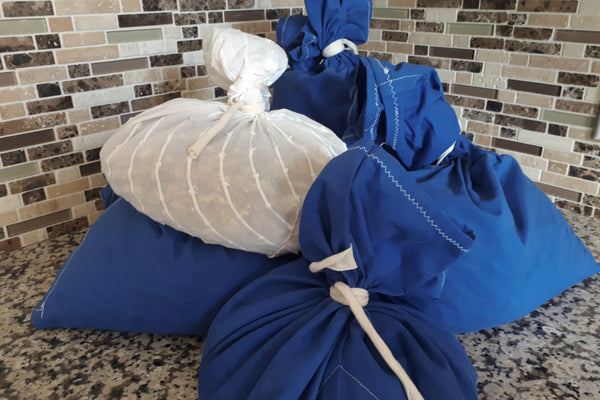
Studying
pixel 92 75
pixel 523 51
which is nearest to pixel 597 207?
pixel 523 51

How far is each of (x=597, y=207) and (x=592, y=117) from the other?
7.4 inches

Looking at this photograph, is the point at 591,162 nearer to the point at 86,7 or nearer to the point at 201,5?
the point at 201,5

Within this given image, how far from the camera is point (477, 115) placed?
4.07 ft

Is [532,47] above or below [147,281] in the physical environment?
above

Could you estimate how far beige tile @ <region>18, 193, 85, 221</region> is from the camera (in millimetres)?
981

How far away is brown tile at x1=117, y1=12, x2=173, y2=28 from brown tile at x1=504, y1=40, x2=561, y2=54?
735 mm

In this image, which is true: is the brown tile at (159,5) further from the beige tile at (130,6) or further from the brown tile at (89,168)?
the brown tile at (89,168)

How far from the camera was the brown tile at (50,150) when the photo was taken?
37.9 inches

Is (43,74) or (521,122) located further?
(521,122)

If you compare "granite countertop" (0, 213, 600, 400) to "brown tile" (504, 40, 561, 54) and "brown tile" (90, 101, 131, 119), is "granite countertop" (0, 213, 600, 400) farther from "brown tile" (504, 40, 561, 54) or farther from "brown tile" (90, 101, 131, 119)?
"brown tile" (504, 40, 561, 54)

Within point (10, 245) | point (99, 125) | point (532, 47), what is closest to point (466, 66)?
point (532, 47)

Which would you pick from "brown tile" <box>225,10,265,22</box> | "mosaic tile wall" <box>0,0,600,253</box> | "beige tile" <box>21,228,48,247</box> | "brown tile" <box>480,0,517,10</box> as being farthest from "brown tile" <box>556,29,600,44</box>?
"beige tile" <box>21,228,48,247</box>

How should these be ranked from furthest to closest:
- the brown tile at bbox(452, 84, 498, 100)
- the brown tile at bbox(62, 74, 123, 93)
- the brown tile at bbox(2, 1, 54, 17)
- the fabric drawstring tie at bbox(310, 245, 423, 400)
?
the brown tile at bbox(452, 84, 498, 100) < the brown tile at bbox(62, 74, 123, 93) < the brown tile at bbox(2, 1, 54, 17) < the fabric drawstring tie at bbox(310, 245, 423, 400)

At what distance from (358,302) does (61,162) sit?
714 millimetres
